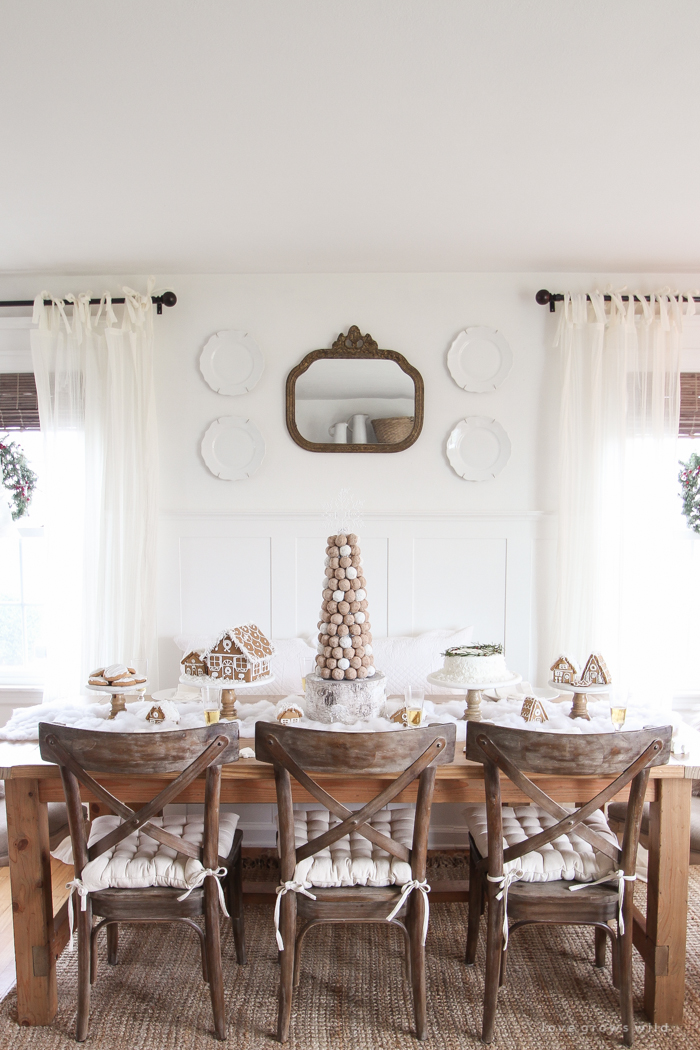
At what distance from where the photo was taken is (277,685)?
10.2 feet

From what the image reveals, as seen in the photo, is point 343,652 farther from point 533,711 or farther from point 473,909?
point 473,909

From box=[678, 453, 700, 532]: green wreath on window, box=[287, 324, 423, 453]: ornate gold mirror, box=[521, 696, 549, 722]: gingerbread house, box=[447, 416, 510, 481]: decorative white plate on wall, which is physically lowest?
box=[521, 696, 549, 722]: gingerbread house

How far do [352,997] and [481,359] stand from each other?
2727 millimetres

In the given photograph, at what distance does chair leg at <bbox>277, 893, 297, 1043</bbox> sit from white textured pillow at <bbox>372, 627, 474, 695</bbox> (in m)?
1.36

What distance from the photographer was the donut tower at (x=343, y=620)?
2043mm

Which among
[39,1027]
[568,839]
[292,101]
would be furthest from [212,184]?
[39,1027]

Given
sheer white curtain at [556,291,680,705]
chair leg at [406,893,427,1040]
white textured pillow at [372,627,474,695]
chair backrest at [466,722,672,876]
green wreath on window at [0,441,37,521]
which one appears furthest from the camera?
green wreath on window at [0,441,37,521]

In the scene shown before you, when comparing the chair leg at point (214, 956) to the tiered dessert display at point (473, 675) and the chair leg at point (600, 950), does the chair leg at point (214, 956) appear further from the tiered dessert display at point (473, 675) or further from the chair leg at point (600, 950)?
the chair leg at point (600, 950)

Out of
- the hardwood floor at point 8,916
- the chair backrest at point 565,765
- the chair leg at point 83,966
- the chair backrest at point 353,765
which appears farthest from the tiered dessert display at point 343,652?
the hardwood floor at point 8,916

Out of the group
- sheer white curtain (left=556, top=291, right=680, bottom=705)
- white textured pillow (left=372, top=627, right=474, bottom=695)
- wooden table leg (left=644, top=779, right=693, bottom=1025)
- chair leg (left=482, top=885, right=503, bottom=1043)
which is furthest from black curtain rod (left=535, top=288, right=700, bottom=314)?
chair leg (left=482, top=885, right=503, bottom=1043)

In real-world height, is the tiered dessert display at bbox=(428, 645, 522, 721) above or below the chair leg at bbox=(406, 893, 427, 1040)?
above

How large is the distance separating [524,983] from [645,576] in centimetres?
195

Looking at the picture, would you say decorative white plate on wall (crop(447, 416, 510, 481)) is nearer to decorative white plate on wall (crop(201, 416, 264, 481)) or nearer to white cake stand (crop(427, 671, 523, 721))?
decorative white plate on wall (crop(201, 416, 264, 481))

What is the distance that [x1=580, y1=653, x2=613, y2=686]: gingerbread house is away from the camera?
2.10 meters
